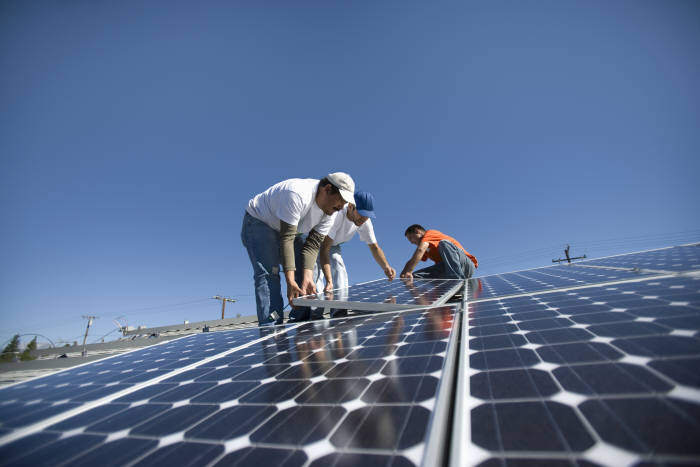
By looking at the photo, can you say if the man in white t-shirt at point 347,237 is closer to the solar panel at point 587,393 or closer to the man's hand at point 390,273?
the man's hand at point 390,273

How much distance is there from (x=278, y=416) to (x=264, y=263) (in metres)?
4.60

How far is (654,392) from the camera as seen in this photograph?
672 mm

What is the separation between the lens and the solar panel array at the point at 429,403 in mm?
583

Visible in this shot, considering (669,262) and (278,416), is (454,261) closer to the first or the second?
(669,262)

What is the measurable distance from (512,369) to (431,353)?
0.40 metres

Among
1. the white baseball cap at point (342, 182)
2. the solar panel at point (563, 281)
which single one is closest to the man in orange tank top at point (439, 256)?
the solar panel at point (563, 281)

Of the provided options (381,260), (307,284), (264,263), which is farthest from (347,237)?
(264,263)

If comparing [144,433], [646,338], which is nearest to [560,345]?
[646,338]

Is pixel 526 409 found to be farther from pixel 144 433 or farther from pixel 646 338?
pixel 144 433

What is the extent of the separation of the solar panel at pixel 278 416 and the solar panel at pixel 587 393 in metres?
0.13

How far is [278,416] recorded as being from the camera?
96 cm

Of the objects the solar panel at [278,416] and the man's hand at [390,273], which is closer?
the solar panel at [278,416]

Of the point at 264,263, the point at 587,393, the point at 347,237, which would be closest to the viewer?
the point at 587,393

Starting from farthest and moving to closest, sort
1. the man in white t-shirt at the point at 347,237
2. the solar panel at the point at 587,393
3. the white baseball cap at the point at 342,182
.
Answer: the man in white t-shirt at the point at 347,237 < the white baseball cap at the point at 342,182 < the solar panel at the point at 587,393
